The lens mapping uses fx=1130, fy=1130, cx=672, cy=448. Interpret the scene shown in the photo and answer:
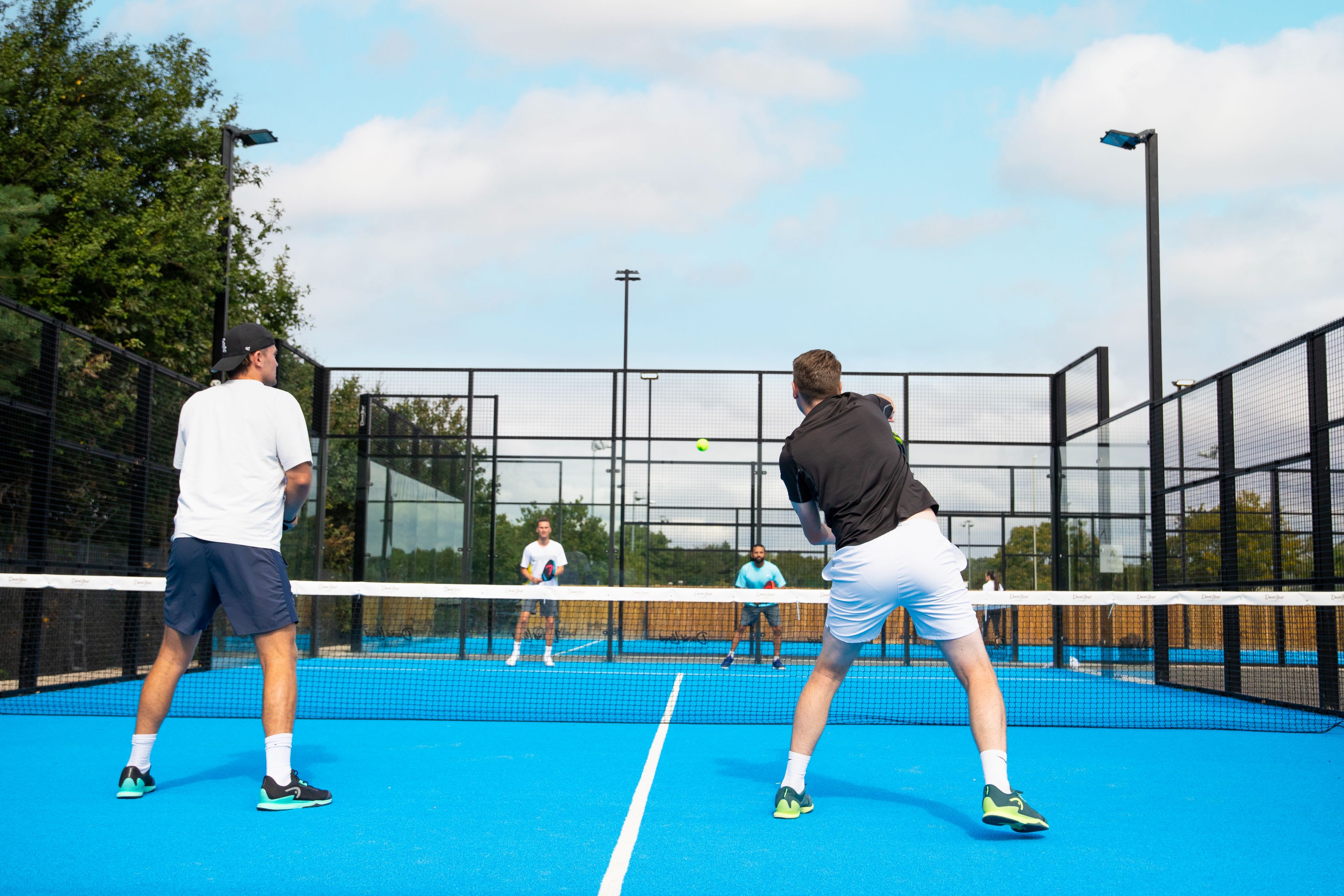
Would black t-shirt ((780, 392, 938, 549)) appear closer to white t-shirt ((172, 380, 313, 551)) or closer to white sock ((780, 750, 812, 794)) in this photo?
white sock ((780, 750, 812, 794))

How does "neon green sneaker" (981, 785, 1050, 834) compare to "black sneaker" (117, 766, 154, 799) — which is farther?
"black sneaker" (117, 766, 154, 799)

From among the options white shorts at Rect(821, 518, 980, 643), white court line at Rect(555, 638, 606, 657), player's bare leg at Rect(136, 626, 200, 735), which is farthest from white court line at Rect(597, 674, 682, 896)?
white court line at Rect(555, 638, 606, 657)

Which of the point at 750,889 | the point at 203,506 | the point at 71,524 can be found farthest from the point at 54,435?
the point at 750,889

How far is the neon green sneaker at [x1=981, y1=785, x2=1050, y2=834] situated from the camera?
3.96 m

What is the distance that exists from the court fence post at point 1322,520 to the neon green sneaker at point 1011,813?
5.90 meters

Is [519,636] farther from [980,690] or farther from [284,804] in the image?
[980,690]

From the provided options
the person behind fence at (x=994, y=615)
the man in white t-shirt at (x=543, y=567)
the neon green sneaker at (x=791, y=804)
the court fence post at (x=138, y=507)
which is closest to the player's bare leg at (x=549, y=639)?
the man in white t-shirt at (x=543, y=567)

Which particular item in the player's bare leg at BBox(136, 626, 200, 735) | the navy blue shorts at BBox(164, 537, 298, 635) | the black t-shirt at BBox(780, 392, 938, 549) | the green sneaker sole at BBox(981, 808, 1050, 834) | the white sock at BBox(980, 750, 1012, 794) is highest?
the black t-shirt at BBox(780, 392, 938, 549)

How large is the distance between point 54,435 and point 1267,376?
33.9ft

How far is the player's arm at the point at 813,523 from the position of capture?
14.7ft

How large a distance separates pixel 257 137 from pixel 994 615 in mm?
11560

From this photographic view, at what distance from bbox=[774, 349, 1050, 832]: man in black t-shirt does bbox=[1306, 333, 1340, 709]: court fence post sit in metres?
5.84

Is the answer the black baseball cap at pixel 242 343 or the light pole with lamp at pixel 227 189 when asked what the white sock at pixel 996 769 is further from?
the light pole with lamp at pixel 227 189

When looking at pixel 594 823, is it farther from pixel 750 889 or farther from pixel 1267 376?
pixel 1267 376
